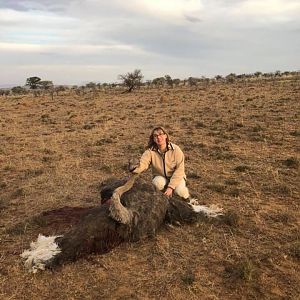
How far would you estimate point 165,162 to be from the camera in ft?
23.2

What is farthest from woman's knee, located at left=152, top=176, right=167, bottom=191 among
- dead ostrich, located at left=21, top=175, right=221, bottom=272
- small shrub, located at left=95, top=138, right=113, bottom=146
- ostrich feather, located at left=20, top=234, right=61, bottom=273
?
small shrub, located at left=95, top=138, right=113, bottom=146

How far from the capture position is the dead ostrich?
5.66 meters

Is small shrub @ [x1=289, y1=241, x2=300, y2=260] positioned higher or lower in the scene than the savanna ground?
higher

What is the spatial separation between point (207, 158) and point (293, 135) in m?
3.73

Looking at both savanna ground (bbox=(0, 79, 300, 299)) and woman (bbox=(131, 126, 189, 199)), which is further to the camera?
woman (bbox=(131, 126, 189, 199))

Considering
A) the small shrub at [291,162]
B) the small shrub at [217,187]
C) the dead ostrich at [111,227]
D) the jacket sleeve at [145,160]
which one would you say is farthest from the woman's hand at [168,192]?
the small shrub at [291,162]

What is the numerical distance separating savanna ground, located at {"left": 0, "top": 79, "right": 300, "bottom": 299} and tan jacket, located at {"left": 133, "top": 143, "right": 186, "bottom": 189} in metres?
0.81

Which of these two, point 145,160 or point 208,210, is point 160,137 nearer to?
point 145,160

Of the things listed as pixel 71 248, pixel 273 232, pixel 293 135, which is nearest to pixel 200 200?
pixel 273 232

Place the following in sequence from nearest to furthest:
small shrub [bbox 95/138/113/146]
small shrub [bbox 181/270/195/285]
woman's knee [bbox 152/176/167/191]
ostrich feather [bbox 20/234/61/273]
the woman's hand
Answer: small shrub [bbox 181/270/195/285], ostrich feather [bbox 20/234/61/273], the woman's hand, woman's knee [bbox 152/176/167/191], small shrub [bbox 95/138/113/146]

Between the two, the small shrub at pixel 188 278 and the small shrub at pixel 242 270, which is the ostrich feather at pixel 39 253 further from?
the small shrub at pixel 242 270

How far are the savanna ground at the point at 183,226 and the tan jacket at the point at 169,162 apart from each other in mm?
806

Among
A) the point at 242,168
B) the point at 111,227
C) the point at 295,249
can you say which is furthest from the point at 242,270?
the point at 242,168

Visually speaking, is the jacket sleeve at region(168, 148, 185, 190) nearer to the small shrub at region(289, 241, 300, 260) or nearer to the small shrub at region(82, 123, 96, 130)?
the small shrub at region(289, 241, 300, 260)
